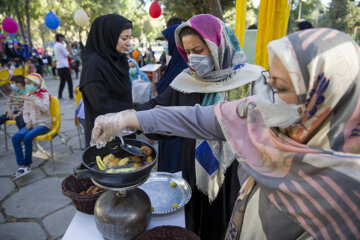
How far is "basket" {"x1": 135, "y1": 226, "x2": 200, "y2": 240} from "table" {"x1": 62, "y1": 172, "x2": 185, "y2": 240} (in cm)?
16

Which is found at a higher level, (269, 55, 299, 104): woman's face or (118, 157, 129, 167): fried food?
(269, 55, 299, 104): woman's face

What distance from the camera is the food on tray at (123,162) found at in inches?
45.9

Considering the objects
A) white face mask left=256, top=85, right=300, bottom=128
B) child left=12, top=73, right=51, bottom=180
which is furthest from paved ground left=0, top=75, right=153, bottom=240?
white face mask left=256, top=85, right=300, bottom=128

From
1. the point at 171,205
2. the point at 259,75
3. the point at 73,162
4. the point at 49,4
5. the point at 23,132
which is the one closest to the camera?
the point at 171,205

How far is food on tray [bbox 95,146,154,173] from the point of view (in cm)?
117

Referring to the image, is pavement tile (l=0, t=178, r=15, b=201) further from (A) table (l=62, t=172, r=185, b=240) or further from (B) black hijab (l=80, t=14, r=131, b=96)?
(A) table (l=62, t=172, r=185, b=240)

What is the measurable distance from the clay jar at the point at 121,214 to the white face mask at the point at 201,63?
2.96ft

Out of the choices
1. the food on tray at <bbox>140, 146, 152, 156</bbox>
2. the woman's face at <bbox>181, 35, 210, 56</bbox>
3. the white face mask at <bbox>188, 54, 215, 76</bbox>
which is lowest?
the food on tray at <bbox>140, 146, 152, 156</bbox>

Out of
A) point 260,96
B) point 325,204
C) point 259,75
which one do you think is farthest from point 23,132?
point 325,204

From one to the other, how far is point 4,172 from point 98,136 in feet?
11.6

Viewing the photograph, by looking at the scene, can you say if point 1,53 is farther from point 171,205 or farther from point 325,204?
point 325,204

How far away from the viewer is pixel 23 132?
352 centimetres

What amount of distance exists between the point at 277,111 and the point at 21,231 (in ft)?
9.56

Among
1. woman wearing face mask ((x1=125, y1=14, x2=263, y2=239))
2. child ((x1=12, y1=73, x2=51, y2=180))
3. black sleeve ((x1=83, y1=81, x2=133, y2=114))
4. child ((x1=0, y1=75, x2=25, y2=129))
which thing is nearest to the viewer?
woman wearing face mask ((x1=125, y1=14, x2=263, y2=239))
